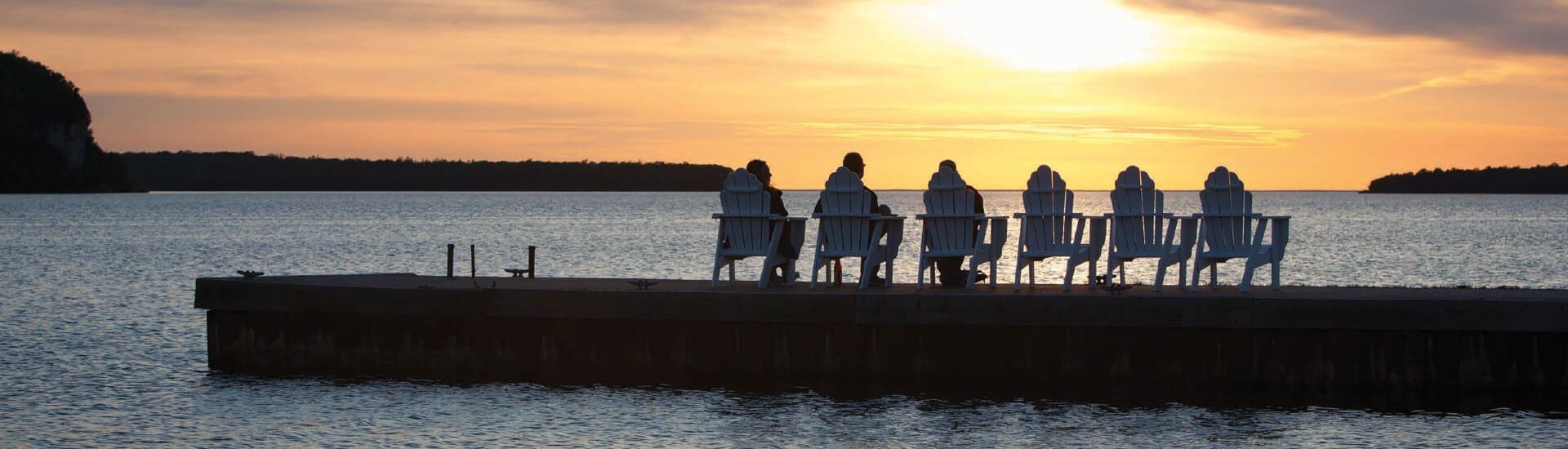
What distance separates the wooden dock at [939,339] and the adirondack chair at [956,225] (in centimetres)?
39

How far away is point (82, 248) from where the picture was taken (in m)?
64.8

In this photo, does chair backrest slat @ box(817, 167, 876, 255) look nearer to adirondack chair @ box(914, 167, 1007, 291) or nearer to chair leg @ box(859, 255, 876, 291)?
chair leg @ box(859, 255, 876, 291)

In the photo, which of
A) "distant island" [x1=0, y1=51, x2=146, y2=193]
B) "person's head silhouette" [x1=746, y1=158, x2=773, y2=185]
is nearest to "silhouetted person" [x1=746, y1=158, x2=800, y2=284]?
"person's head silhouette" [x1=746, y1=158, x2=773, y2=185]

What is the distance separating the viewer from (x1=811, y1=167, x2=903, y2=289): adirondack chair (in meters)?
16.2

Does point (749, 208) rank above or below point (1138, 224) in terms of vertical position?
above

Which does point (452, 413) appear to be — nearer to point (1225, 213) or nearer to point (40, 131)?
point (1225, 213)

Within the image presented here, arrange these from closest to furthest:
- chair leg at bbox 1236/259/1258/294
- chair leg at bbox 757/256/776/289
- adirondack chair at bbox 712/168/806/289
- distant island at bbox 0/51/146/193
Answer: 1. chair leg at bbox 1236/259/1258/294
2. chair leg at bbox 757/256/776/289
3. adirondack chair at bbox 712/168/806/289
4. distant island at bbox 0/51/146/193

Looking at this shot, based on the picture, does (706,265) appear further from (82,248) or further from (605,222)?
(605,222)

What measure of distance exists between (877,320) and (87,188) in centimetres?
18935

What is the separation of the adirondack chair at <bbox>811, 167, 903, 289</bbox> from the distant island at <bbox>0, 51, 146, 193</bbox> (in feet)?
576

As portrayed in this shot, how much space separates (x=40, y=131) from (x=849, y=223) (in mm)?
179332

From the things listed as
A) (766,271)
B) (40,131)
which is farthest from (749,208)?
(40,131)

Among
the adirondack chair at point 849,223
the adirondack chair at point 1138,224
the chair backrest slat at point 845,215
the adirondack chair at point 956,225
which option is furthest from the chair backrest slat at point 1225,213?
the chair backrest slat at point 845,215

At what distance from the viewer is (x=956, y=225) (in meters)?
16.0
